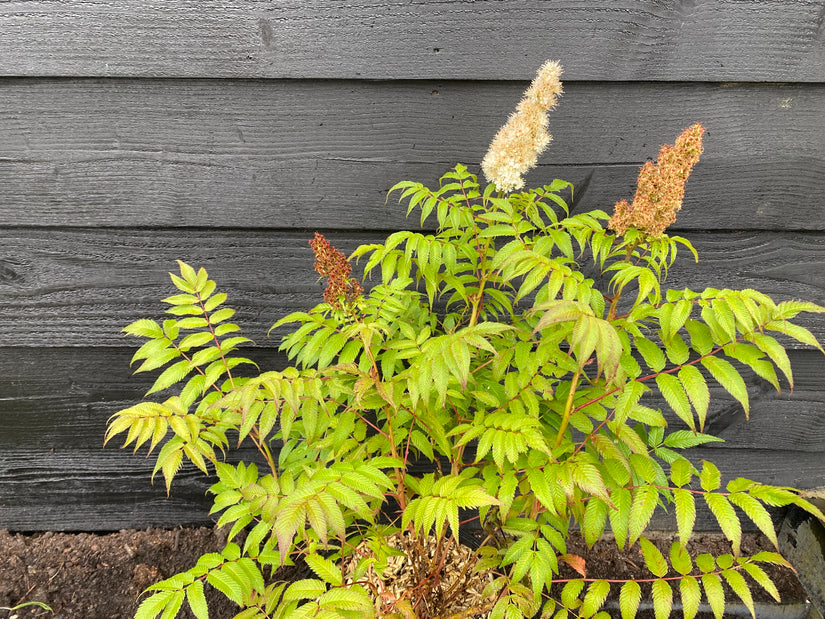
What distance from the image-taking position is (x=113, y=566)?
191 centimetres

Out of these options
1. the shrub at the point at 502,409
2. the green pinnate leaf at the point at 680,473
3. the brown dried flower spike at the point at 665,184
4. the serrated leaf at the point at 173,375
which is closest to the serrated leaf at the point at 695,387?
the shrub at the point at 502,409

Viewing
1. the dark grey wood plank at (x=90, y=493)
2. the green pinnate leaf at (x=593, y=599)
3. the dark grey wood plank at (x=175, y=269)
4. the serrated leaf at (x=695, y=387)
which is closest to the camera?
the serrated leaf at (x=695, y=387)

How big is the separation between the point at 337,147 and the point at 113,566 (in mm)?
1769

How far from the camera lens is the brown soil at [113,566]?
5.67 ft

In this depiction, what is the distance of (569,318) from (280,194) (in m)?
1.11

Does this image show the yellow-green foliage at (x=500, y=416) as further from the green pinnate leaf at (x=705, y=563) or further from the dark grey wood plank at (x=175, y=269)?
the dark grey wood plank at (x=175, y=269)

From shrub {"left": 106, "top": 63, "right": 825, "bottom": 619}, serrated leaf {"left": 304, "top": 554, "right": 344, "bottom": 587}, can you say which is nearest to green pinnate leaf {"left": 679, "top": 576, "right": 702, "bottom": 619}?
shrub {"left": 106, "top": 63, "right": 825, "bottom": 619}

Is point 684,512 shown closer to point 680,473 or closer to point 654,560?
point 680,473

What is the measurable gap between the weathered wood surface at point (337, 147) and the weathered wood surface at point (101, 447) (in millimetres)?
574

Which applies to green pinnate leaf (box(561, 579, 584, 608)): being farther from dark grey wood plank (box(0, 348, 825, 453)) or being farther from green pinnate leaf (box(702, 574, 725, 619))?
dark grey wood plank (box(0, 348, 825, 453))

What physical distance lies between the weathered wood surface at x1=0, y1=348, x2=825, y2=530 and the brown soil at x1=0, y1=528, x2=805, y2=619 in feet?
0.25

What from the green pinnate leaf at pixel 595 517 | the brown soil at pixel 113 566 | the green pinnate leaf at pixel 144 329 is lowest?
the brown soil at pixel 113 566

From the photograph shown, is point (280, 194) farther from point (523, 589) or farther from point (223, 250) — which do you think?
point (523, 589)

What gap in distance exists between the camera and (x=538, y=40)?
4.89 ft
